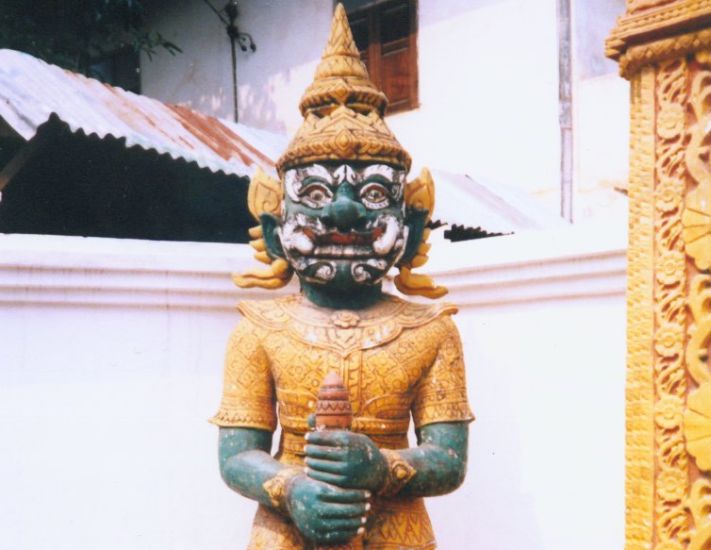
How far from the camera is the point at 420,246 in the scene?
289 centimetres

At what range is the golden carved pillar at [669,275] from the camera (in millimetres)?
2301

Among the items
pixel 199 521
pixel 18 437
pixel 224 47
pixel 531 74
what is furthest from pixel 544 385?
pixel 224 47

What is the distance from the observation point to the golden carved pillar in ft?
7.55

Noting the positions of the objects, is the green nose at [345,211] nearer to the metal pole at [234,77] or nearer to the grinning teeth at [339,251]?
the grinning teeth at [339,251]

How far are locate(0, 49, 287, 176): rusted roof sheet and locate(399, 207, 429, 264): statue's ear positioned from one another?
8.04 feet

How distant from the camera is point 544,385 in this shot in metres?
3.34

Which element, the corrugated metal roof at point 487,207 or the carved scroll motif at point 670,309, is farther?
the corrugated metal roof at point 487,207

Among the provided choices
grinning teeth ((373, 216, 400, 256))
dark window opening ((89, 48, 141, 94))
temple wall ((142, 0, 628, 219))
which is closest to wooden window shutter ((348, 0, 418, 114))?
temple wall ((142, 0, 628, 219))

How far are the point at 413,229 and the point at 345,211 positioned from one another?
1.17ft

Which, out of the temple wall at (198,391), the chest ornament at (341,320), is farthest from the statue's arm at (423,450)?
the temple wall at (198,391)

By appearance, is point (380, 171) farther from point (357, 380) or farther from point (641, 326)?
point (641, 326)

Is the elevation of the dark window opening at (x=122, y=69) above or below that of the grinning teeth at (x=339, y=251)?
above

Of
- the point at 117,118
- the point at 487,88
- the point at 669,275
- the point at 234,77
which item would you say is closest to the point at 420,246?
the point at 669,275

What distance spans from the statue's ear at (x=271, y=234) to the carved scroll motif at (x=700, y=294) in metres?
1.19
